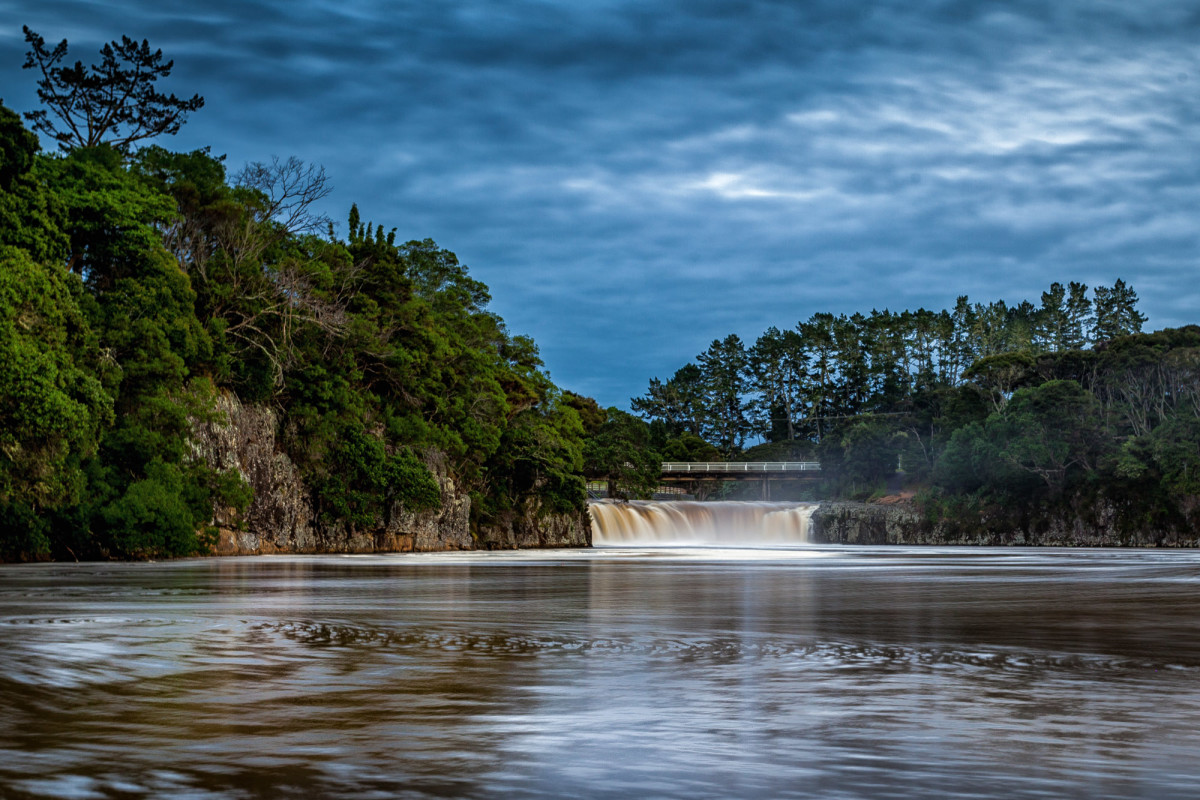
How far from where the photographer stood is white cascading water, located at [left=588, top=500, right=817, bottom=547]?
240 ft

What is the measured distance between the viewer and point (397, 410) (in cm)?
5281

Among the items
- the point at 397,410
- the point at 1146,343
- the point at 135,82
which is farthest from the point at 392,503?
the point at 1146,343

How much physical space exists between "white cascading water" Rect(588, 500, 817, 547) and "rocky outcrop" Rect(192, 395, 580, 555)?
49.8ft

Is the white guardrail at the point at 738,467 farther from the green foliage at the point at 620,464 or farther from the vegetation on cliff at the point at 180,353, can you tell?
the vegetation on cliff at the point at 180,353

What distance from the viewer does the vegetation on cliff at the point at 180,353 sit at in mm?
27844

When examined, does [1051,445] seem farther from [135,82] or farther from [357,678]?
[357,678]

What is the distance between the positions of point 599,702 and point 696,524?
7063cm

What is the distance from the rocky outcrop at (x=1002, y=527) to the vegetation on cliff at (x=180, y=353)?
28.0 meters

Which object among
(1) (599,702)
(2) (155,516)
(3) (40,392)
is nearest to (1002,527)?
(2) (155,516)

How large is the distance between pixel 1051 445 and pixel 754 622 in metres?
64.6

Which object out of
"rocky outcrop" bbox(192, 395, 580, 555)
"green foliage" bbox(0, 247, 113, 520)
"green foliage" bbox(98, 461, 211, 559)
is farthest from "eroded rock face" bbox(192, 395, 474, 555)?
"green foliage" bbox(0, 247, 113, 520)

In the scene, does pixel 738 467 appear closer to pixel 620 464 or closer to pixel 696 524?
pixel 696 524

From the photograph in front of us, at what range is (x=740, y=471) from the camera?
94812 mm

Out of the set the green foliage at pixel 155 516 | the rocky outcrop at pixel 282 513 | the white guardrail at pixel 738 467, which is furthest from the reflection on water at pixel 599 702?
the white guardrail at pixel 738 467
